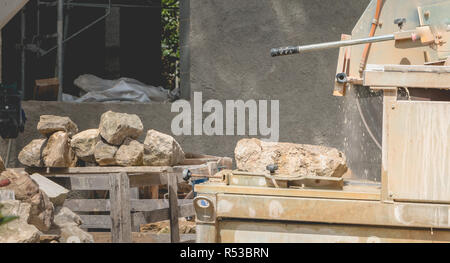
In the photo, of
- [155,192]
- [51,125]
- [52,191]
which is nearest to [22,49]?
[51,125]

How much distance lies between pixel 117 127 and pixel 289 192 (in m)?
3.33

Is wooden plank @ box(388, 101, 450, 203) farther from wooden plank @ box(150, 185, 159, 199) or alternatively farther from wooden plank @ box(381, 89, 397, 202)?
wooden plank @ box(150, 185, 159, 199)

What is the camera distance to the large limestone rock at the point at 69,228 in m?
5.37

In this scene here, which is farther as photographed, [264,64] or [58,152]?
[264,64]

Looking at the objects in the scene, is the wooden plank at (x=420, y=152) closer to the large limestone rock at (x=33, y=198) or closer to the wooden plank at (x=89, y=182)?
the large limestone rock at (x=33, y=198)

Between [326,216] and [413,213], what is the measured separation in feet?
1.30

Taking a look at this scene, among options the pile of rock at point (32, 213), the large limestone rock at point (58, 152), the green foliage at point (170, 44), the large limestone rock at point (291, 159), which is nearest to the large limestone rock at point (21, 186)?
the pile of rock at point (32, 213)

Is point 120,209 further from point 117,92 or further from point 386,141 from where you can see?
point 386,141

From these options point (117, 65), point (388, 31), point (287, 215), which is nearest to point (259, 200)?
point (287, 215)

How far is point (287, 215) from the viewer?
11.3ft

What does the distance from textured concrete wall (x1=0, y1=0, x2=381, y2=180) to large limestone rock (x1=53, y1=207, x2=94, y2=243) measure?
262cm

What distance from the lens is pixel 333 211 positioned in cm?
340

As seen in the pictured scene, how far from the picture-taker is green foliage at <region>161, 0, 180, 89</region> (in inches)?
500
